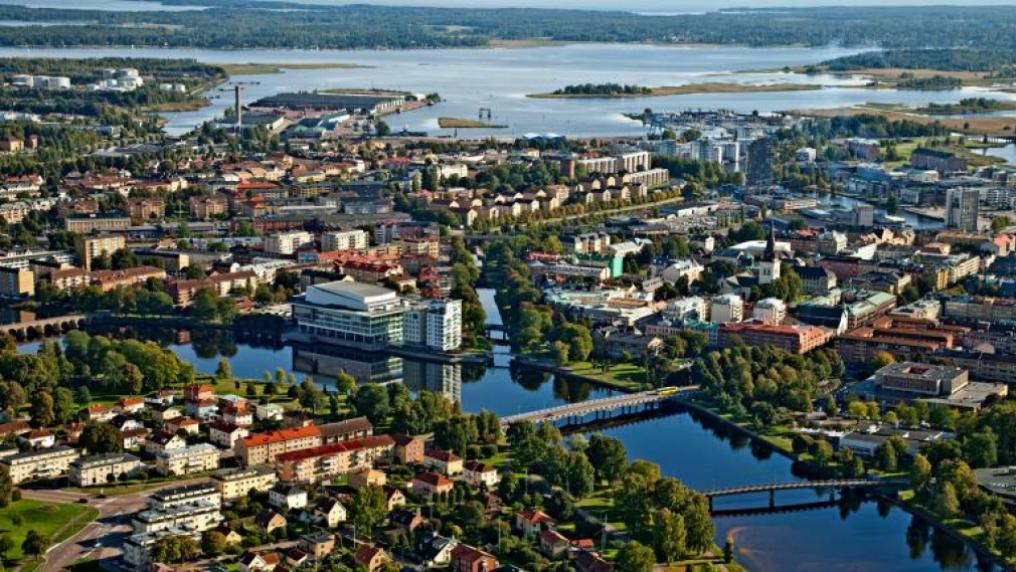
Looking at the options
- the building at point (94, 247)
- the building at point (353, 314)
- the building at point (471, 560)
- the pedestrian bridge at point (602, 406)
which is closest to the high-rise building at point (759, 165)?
the building at point (94, 247)

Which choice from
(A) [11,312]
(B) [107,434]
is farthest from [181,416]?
Answer: (A) [11,312]

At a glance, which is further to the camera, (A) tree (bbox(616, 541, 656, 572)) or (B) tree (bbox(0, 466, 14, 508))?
(B) tree (bbox(0, 466, 14, 508))

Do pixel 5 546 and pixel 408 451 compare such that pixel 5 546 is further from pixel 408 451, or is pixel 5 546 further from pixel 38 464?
pixel 408 451

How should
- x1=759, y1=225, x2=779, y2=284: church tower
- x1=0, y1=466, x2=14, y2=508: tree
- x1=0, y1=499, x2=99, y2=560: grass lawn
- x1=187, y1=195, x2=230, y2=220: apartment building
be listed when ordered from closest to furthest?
x1=0, y1=499, x2=99, y2=560: grass lawn < x1=0, y1=466, x2=14, y2=508: tree < x1=759, y1=225, x2=779, y2=284: church tower < x1=187, y1=195, x2=230, y2=220: apartment building

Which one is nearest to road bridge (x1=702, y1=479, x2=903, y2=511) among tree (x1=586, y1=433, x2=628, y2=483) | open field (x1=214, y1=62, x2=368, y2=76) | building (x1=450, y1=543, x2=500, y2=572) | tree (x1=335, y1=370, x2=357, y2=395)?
tree (x1=586, y1=433, x2=628, y2=483)

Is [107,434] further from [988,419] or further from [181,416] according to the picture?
[988,419]

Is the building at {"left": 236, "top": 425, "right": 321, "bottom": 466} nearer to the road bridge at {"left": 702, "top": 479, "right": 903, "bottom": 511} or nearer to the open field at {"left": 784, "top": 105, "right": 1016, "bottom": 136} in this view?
the road bridge at {"left": 702, "top": 479, "right": 903, "bottom": 511}
